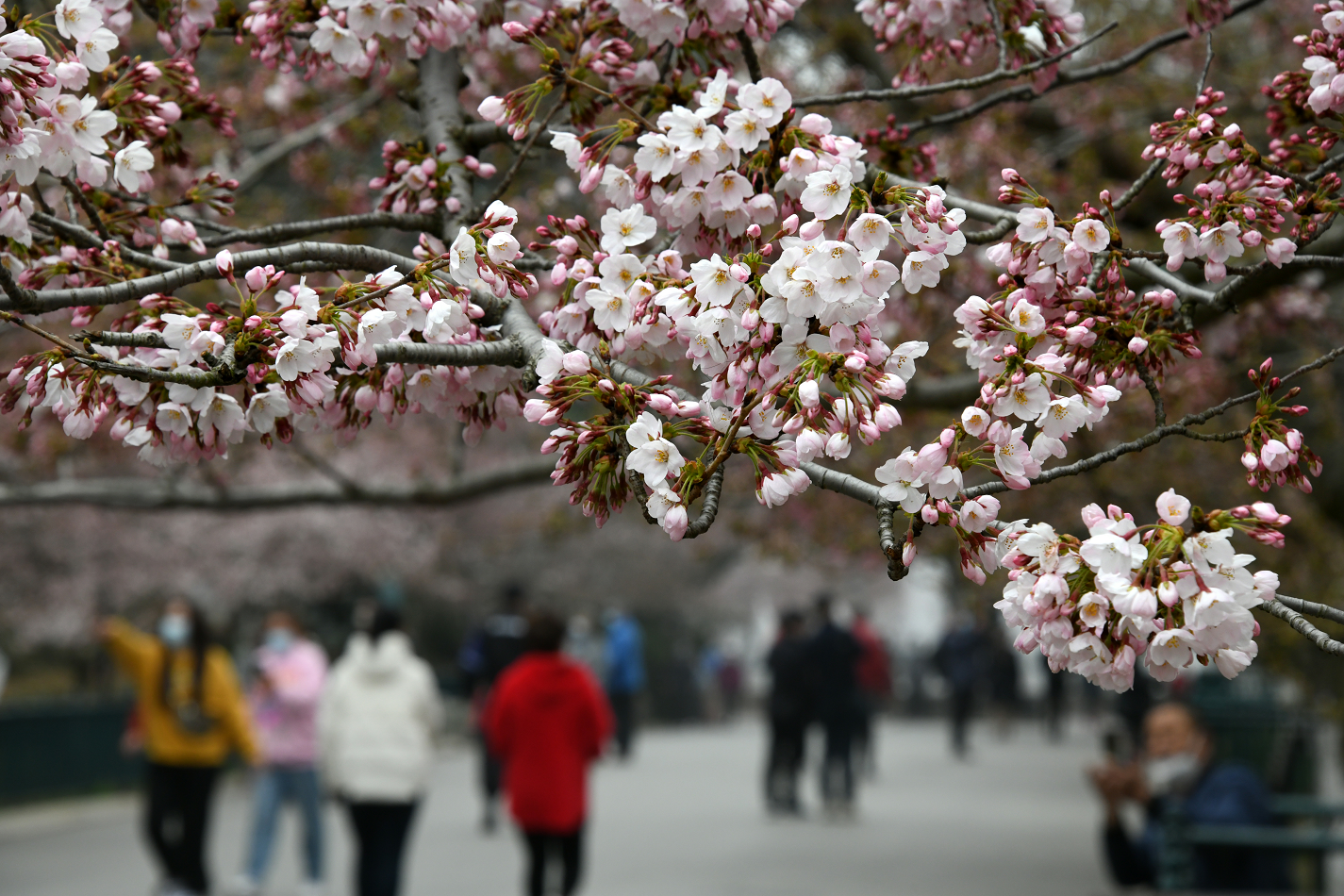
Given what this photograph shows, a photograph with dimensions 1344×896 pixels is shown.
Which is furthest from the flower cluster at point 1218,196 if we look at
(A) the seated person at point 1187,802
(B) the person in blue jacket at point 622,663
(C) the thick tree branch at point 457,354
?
(B) the person in blue jacket at point 622,663

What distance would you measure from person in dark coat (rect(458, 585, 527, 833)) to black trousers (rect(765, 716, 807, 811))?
2.78 metres

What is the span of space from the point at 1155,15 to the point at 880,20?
7790 millimetres

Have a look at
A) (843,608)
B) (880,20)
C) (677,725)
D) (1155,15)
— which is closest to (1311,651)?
(1155,15)

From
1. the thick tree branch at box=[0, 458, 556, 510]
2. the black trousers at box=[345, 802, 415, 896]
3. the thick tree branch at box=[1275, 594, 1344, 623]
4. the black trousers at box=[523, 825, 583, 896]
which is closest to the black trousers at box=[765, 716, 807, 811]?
the black trousers at box=[523, 825, 583, 896]

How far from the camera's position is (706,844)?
12.7 meters

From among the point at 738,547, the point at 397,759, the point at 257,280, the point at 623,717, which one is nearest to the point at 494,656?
the point at 397,759

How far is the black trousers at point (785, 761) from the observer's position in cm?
1421

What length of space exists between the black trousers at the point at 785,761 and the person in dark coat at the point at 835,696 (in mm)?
284

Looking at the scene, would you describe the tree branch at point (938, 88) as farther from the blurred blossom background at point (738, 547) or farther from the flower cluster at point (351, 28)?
the flower cluster at point (351, 28)

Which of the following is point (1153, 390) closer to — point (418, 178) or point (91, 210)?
point (418, 178)

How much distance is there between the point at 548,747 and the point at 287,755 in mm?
2788

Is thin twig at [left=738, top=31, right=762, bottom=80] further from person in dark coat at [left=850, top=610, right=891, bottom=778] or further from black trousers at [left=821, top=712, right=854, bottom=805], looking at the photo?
person in dark coat at [left=850, top=610, right=891, bottom=778]

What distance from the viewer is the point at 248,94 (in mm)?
9094

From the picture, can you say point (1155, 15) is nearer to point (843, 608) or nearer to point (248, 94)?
point (248, 94)
